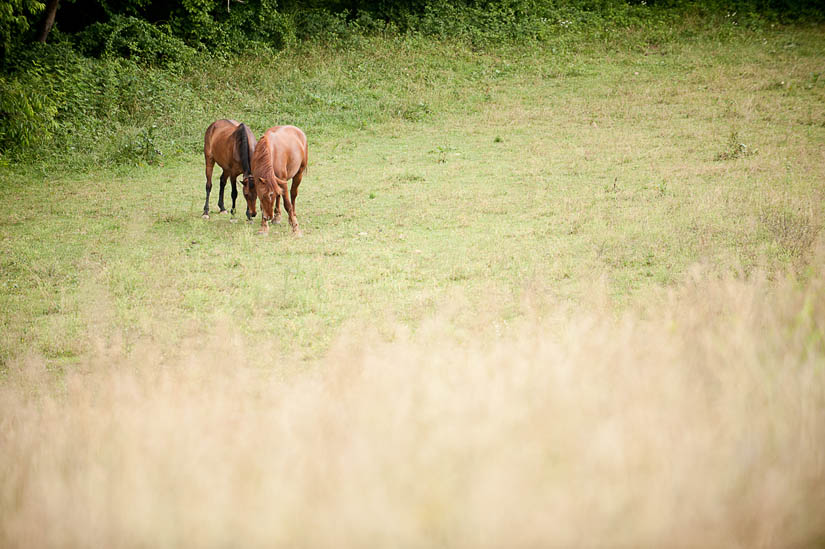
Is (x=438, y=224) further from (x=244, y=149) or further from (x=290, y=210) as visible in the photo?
A: (x=244, y=149)

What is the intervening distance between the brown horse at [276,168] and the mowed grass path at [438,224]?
1.37 feet

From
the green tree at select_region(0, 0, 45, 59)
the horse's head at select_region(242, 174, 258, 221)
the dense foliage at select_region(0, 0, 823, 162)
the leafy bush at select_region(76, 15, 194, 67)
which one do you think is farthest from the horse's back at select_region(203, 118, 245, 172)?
the leafy bush at select_region(76, 15, 194, 67)

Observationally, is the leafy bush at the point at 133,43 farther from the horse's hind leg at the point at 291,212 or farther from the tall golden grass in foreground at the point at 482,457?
the tall golden grass in foreground at the point at 482,457

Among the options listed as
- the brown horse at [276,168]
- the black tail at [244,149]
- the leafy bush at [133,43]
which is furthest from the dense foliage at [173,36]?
the brown horse at [276,168]

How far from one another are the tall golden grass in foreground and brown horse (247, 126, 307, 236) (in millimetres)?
6945

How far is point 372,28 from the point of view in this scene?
25797 mm

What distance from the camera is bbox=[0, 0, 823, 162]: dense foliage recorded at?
1638 cm

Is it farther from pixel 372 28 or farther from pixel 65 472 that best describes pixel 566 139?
pixel 65 472

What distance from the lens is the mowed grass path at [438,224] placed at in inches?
256

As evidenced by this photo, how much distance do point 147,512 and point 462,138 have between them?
16144 millimetres

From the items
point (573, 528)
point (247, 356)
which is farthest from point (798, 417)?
point (247, 356)

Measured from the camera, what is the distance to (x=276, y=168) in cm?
1004

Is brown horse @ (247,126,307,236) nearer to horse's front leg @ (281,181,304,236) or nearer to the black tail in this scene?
horse's front leg @ (281,181,304,236)

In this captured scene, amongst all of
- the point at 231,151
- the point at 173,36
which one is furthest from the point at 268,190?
the point at 173,36
